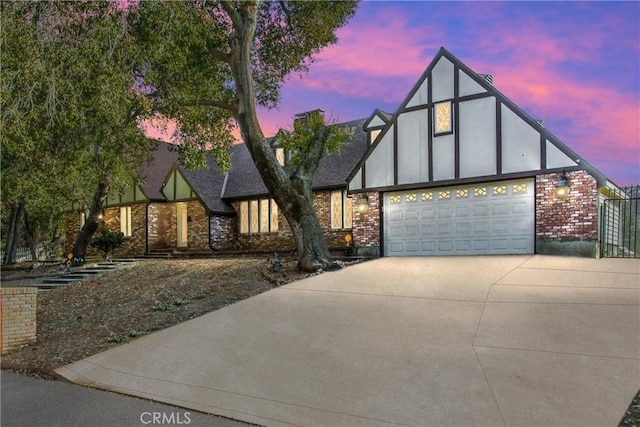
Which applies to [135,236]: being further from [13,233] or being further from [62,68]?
[62,68]

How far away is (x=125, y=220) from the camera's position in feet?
79.3

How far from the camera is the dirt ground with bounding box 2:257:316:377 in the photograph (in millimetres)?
7355

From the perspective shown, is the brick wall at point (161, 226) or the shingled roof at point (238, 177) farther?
the brick wall at point (161, 226)

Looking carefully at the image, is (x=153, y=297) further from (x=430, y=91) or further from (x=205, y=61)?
(x=430, y=91)

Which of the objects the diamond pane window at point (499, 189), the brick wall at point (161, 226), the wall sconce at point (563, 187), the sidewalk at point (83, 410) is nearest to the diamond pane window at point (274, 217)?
the brick wall at point (161, 226)

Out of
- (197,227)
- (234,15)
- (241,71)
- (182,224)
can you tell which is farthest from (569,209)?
(182,224)

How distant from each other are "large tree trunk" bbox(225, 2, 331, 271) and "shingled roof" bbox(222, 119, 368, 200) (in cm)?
593

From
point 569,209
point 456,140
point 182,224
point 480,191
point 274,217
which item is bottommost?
point 182,224

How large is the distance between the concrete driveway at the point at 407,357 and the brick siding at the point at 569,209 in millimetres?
2594

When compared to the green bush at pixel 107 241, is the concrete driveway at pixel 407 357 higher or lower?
lower

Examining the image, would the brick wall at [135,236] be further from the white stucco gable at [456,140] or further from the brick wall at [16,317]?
the brick wall at [16,317]

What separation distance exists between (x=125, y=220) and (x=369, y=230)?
15.3 m

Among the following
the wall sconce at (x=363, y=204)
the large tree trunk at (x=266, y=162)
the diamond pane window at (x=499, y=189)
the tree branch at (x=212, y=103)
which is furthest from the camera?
the wall sconce at (x=363, y=204)

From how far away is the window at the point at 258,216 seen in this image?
20219 millimetres
